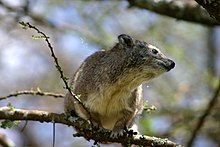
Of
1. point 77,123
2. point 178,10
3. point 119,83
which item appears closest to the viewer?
point 77,123

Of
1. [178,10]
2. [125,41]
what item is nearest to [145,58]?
[125,41]

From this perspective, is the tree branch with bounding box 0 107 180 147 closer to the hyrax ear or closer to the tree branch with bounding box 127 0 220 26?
the hyrax ear

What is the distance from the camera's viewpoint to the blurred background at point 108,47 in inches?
287

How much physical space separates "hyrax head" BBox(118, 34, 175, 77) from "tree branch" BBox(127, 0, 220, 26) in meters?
0.83

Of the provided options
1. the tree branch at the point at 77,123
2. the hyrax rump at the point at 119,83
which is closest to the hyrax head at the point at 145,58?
the hyrax rump at the point at 119,83

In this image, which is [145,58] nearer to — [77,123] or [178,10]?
[77,123]

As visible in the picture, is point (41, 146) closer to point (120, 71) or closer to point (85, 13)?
point (85, 13)

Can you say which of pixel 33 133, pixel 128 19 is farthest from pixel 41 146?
pixel 128 19

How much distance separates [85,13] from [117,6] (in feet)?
1.48

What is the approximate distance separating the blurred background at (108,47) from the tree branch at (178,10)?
0.70 ft

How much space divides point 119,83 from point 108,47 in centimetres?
106

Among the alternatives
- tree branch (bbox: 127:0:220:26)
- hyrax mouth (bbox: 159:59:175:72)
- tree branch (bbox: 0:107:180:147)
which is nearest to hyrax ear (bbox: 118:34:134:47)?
hyrax mouth (bbox: 159:59:175:72)

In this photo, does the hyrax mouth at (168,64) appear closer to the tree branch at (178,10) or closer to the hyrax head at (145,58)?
the hyrax head at (145,58)

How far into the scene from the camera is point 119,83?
516cm
